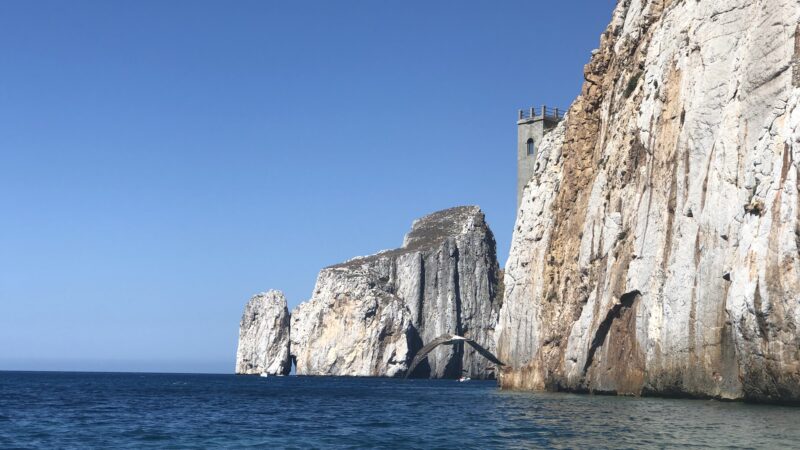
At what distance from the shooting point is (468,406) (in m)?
54.1

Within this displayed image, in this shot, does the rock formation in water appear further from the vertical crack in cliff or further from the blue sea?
the vertical crack in cliff

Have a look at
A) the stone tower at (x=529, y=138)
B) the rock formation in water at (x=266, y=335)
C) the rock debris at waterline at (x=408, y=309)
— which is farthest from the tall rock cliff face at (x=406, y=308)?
the stone tower at (x=529, y=138)

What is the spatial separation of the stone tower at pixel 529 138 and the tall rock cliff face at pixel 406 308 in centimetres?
5765

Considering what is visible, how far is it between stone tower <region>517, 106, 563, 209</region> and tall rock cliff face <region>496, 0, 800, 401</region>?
49.7ft

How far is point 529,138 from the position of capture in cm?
8819

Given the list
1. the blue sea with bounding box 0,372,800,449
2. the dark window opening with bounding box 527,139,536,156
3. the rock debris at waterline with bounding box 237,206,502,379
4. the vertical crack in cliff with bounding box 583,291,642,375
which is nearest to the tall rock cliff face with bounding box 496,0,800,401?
the vertical crack in cliff with bounding box 583,291,642,375

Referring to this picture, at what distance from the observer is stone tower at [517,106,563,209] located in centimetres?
8719

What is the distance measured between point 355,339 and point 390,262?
44.7 feet

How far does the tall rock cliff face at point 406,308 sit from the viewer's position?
143 metres

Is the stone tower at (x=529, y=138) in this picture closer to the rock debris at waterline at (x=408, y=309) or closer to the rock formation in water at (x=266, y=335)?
the rock debris at waterline at (x=408, y=309)

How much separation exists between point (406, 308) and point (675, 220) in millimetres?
98518

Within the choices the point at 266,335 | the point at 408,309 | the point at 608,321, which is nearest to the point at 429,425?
the point at 608,321

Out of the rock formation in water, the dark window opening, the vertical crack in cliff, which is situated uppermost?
the dark window opening

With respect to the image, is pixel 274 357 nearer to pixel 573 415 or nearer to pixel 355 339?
pixel 355 339
